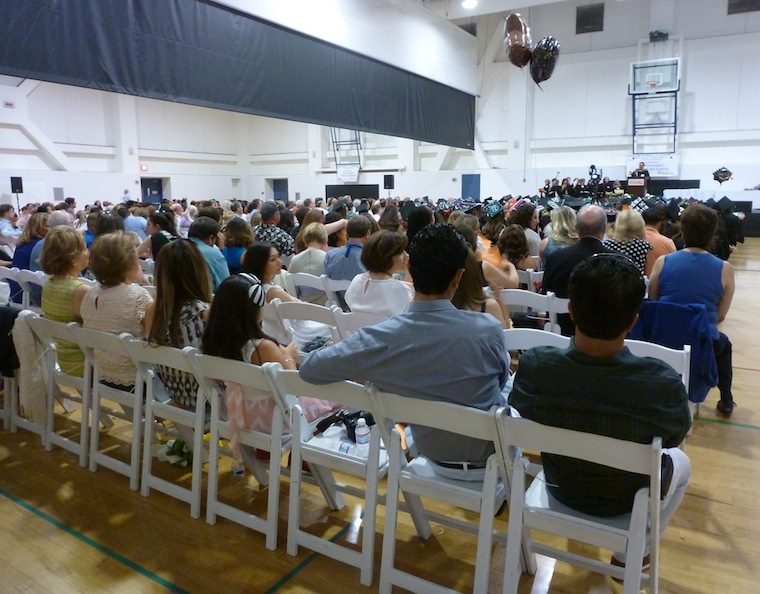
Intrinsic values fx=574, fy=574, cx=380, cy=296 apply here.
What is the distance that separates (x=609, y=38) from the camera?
16.2 metres

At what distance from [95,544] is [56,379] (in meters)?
1.07

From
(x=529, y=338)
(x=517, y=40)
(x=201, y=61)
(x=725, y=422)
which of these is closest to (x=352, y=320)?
(x=529, y=338)

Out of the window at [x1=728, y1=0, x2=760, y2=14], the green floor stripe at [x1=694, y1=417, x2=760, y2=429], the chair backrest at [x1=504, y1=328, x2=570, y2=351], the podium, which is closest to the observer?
the chair backrest at [x1=504, y1=328, x2=570, y2=351]

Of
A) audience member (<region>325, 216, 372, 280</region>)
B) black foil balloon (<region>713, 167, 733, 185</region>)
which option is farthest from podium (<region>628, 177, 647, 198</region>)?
audience member (<region>325, 216, 372, 280</region>)

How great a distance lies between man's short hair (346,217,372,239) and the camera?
4.30 meters

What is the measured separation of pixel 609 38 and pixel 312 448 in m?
17.4

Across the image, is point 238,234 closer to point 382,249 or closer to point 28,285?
point 28,285

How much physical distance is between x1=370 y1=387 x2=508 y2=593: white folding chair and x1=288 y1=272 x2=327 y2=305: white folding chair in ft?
7.33

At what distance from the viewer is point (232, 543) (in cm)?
229

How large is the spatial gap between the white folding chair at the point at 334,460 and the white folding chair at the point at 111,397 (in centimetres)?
90

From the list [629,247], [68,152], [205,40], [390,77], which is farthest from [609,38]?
[68,152]

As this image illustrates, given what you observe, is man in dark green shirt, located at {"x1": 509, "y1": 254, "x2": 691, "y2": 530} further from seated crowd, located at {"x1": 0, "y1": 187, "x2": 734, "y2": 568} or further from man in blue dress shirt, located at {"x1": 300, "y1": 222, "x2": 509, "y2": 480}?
man in blue dress shirt, located at {"x1": 300, "y1": 222, "x2": 509, "y2": 480}

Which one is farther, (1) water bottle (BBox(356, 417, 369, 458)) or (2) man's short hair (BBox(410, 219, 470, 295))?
(1) water bottle (BBox(356, 417, 369, 458))

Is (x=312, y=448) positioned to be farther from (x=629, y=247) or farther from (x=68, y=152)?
(x=68, y=152)
